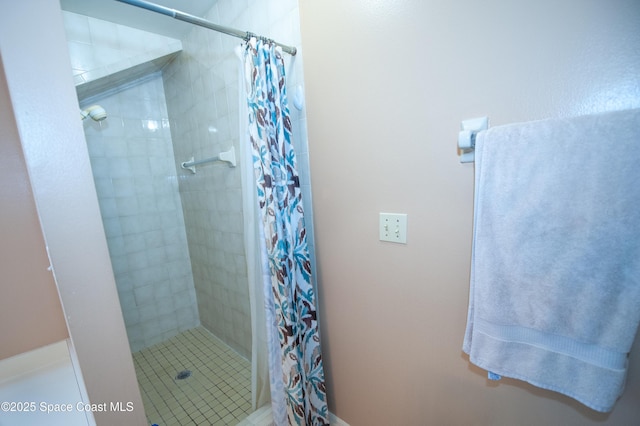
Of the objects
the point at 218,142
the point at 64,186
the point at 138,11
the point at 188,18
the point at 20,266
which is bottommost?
the point at 20,266

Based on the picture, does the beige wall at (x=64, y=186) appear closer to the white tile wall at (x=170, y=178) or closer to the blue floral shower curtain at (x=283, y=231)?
the blue floral shower curtain at (x=283, y=231)

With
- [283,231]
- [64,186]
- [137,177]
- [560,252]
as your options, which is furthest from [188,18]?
[137,177]

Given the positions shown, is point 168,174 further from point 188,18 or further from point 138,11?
point 188,18

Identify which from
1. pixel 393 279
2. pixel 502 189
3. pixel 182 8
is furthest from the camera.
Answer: pixel 182 8

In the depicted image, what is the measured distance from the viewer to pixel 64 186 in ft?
1.90

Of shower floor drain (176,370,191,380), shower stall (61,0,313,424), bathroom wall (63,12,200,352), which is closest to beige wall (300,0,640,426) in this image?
shower stall (61,0,313,424)

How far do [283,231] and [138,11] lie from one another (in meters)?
1.74

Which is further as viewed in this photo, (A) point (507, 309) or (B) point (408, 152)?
(B) point (408, 152)

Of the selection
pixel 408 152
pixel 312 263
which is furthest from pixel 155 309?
pixel 408 152

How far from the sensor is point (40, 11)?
53cm

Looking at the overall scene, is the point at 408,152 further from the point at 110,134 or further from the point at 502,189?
the point at 110,134

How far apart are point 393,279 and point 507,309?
38 cm

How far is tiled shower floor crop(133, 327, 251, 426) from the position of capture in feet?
5.08

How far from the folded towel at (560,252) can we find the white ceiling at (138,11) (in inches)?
76.2
